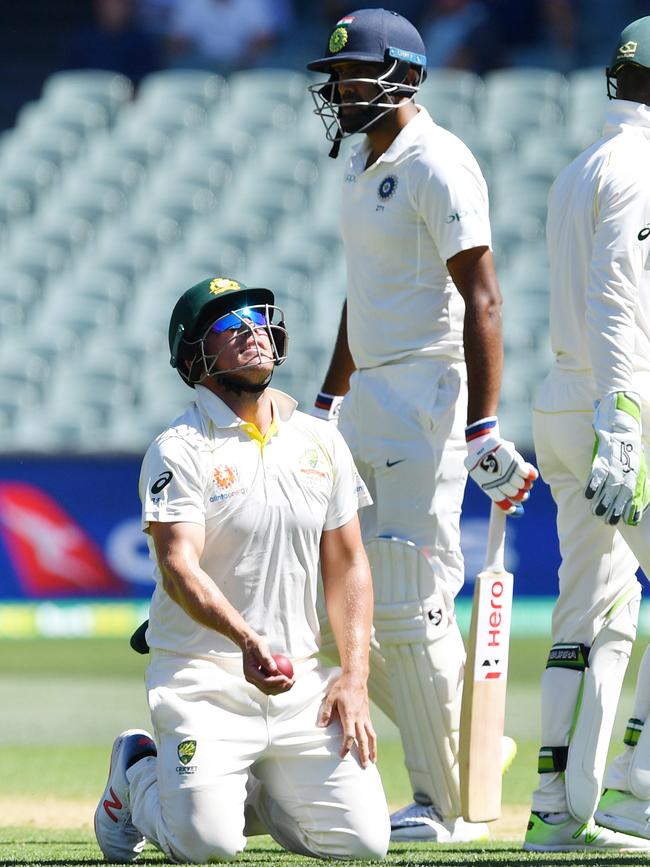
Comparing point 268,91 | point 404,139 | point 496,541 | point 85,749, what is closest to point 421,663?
point 496,541

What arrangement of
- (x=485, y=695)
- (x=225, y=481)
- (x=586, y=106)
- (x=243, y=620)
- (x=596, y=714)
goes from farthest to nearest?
1. (x=586, y=106)
2. (x=485, y=695)
3. (x=596, y=714)
4. (x=225, y=481)
5. (x=243, y=620)

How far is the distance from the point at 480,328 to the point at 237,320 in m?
0.61

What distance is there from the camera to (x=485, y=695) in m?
3.83

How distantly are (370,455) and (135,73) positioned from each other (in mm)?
10190

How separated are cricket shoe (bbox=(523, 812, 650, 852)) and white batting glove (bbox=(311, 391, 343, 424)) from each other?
1304 mm

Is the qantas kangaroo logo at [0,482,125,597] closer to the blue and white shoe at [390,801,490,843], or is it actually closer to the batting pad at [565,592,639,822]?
the blue and white shoe at [390,801,490,843]

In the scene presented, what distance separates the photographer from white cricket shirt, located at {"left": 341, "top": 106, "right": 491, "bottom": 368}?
3984 millimetres

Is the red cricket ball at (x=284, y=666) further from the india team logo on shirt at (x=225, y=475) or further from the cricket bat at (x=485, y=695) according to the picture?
the cricket bat at (x=485, y=695)

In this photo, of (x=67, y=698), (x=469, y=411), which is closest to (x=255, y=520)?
(x=469, y=411)

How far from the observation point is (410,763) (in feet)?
13.2

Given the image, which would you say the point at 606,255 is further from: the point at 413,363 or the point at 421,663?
the point at 421,663

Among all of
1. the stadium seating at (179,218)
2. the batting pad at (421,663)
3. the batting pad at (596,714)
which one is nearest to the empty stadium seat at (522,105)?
the stadium seating at (179,218)

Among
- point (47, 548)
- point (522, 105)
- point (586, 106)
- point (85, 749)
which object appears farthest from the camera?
point (522, 105)

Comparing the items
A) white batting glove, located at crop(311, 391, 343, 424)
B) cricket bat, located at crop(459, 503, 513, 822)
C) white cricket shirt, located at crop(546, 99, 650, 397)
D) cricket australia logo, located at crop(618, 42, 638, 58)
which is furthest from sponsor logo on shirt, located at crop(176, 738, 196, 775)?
cricket australia logo, located at crop(618, 42, 638, 58)
